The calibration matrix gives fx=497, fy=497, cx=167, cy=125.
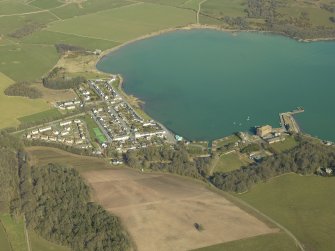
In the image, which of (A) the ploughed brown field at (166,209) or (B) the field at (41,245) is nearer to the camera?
(B) the field at (41,245)

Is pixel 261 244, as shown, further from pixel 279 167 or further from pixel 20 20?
pixel 20 20

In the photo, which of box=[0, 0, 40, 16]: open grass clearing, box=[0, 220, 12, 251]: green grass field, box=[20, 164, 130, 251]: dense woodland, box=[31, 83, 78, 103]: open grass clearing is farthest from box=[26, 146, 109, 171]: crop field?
box=[0, 0, 40, 16]: open grass clearing

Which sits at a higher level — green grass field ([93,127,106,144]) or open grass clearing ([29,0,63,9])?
open grass clearing ([29,0,63,9])

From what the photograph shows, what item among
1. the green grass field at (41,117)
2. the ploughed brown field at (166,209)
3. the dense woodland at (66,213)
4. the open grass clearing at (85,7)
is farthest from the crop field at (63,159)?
the open grass clearing at (85,7)

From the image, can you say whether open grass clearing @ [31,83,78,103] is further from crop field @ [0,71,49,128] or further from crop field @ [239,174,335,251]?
crop field @ [239,174,335,251]

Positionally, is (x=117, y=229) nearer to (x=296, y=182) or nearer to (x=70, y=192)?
(x=70, y=192)

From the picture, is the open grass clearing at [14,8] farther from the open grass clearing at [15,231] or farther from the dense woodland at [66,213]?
the open grass clearing at [15,231]
